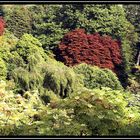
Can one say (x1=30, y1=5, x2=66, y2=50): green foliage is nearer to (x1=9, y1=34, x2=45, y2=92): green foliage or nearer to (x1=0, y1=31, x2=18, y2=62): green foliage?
(x1=9, y1=34, x2=45, y2=92): green foliage

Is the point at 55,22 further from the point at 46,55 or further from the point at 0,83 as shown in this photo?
the point at 0,83

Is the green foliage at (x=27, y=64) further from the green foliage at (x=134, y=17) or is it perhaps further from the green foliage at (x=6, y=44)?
the green foliage at (x=134, y=17)

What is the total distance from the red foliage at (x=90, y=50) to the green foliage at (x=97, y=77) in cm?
27

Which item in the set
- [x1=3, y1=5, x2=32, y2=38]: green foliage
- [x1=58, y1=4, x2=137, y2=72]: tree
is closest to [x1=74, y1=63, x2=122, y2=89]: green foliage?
[x1=58, y1=4, x2=137, y2=72]: tree

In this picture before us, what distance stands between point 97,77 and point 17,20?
2.74 metres

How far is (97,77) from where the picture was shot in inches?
368

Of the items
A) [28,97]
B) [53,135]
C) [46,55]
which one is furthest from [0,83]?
[53,135]

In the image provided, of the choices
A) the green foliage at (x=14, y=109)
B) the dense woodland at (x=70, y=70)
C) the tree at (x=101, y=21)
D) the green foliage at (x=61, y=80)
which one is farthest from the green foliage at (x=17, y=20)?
the green foliage at (x=14, y=109)

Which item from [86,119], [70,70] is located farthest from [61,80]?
[86,119]

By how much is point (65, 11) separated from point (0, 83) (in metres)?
2.76

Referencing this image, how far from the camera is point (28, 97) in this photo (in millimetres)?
8805

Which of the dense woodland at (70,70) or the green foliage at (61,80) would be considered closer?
the dense woodland at (70,70)

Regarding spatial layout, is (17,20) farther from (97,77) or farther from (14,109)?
(14,109)

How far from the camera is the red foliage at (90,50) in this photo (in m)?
9.77
